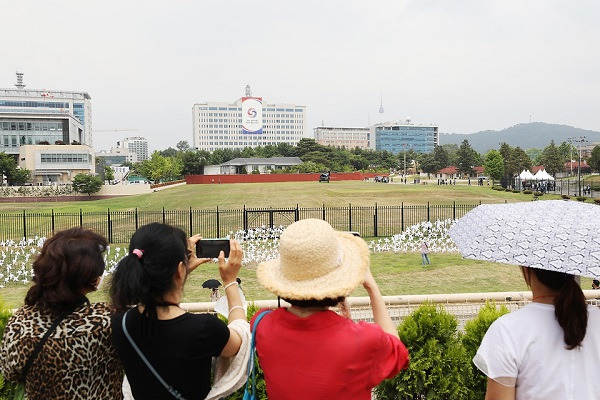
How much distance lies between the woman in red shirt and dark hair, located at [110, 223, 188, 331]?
1.52 ft

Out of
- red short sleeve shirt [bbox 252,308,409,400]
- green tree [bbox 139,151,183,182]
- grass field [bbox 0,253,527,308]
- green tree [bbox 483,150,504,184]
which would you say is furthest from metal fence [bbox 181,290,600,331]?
green tree [bbox 139,151,183,182]

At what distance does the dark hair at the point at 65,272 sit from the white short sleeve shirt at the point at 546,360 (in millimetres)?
1861

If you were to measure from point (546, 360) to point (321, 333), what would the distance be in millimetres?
906

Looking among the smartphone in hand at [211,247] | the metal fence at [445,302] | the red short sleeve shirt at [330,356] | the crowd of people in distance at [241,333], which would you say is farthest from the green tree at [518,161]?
the red short sleeve shirt at [330,356]

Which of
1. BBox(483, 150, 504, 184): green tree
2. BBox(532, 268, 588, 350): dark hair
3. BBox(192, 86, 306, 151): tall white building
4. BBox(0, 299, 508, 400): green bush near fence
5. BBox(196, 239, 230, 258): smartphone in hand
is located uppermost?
BBox(192, 86, 306, 151): tall white building

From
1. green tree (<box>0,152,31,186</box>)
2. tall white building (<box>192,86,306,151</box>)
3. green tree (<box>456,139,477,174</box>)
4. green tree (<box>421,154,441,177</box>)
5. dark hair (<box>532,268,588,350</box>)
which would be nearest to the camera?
dark hair (<box>532,268,588,350</box>)

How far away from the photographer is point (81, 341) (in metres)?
2.42

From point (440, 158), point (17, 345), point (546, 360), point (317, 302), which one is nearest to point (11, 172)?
point (17, 345)

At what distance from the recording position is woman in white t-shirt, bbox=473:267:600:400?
206cm

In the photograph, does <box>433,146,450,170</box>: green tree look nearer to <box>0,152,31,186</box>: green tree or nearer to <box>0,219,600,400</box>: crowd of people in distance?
<box>0,152,31,186</box>: green tree

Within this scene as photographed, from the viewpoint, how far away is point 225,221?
26.9 metres

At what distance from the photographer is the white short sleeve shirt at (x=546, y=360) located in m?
2.06

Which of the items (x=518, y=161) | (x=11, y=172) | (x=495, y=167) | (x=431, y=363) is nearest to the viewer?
(x=431, y=363)

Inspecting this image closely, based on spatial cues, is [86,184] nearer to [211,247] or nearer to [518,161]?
[211,247]
